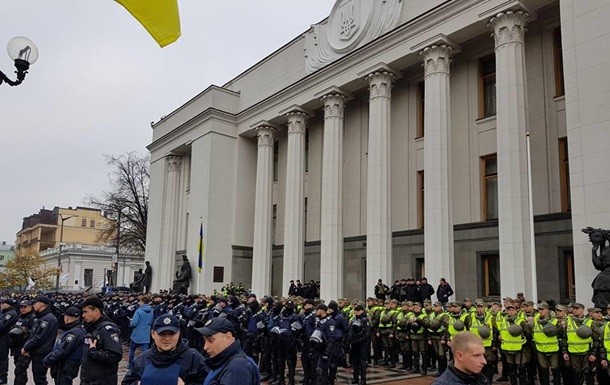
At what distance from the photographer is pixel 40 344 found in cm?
887

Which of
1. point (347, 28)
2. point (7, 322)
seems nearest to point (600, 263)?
point (7, 322)

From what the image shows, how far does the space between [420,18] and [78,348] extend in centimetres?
1915

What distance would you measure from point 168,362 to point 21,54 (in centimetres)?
757

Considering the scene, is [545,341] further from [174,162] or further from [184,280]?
[174,162]

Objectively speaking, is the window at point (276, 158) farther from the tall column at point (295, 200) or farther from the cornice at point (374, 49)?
the tall column at point (295, 200)

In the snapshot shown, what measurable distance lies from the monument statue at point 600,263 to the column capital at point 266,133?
20.9m

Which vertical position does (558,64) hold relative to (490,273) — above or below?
above

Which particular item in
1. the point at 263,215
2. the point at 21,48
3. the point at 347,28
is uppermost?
the point at 347,28

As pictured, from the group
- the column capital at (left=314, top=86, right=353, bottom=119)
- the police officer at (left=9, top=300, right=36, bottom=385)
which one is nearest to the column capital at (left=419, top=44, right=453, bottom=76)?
the column capital at (left=314, top=86, right=353, bottom=119)

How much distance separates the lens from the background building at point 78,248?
66013 millimetres

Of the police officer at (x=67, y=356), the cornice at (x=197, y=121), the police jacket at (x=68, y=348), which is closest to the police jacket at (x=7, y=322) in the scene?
the police officer at (x=67, y=356)

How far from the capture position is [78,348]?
7250mm

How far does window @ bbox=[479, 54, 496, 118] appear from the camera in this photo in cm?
2192

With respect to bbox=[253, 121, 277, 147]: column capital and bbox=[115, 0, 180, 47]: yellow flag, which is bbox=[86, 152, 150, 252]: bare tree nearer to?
bbox=[253, 121, 277, 147]: column capital
